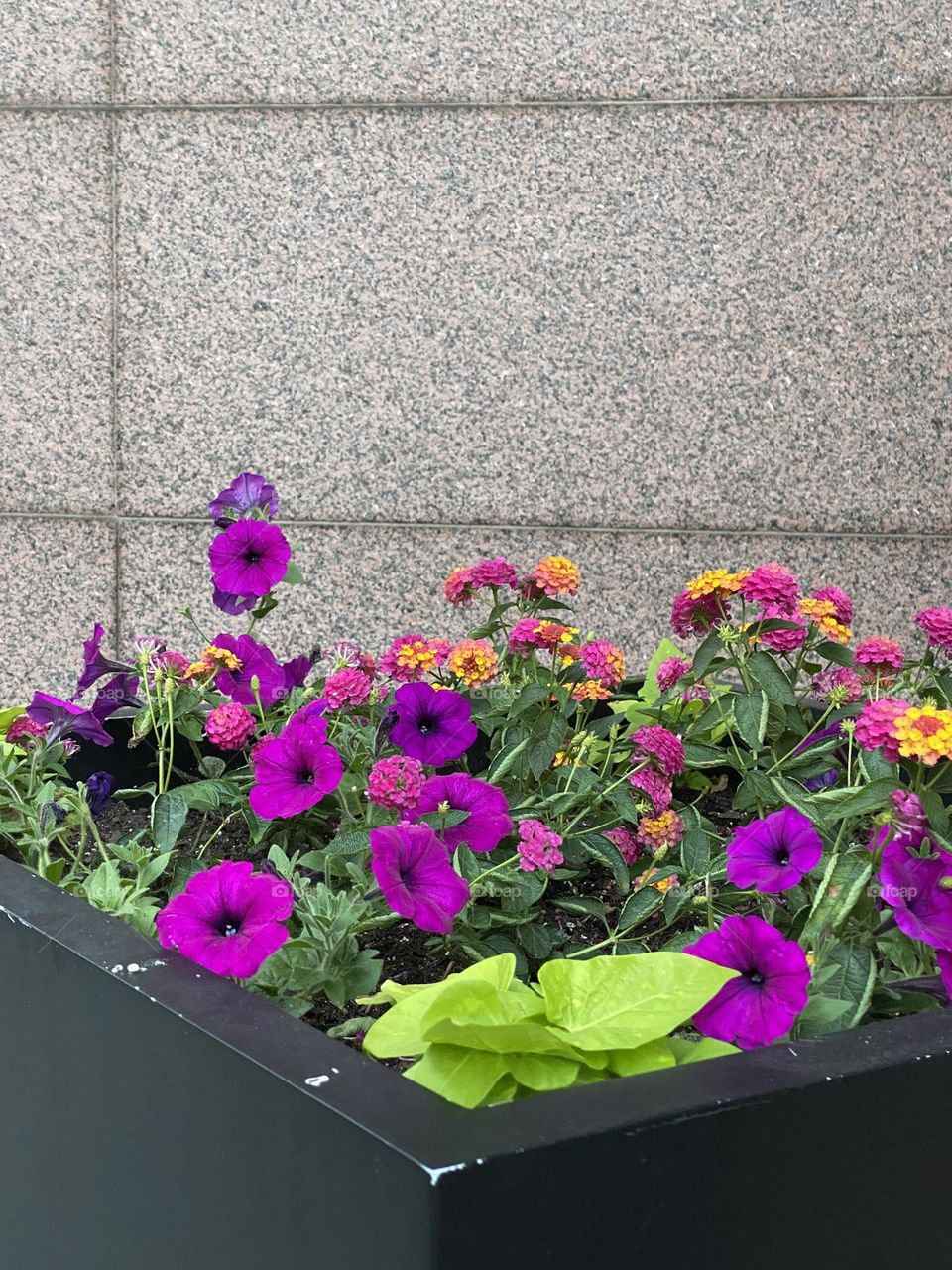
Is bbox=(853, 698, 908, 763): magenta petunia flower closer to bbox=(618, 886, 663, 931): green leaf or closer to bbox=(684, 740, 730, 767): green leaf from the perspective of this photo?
bbox=(618, 886, 663, 931): green leaf

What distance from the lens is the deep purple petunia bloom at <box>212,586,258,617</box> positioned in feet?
5.14

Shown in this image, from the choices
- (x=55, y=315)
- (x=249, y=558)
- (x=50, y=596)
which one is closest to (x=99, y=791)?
(x=249, y=558)

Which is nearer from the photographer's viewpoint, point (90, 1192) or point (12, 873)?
point (90, 1192)

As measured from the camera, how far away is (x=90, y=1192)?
90 cm

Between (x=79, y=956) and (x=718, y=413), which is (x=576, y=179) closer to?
(x=718, y=413)

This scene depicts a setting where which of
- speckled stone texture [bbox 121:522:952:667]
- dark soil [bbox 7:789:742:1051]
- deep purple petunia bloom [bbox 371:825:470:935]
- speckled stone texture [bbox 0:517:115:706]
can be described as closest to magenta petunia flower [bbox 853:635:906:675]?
dark soil [bbox 7:789:742:1051]

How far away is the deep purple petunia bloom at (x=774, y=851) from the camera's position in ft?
3.28

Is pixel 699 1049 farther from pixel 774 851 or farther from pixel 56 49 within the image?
pixel 56 49

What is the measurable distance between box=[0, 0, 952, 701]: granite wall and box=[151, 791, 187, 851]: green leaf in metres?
1.45

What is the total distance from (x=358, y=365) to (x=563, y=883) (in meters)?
1.59

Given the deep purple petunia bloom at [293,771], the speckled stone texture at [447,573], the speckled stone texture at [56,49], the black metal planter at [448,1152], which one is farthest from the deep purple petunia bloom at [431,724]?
the speckled stone texture at [56,49]

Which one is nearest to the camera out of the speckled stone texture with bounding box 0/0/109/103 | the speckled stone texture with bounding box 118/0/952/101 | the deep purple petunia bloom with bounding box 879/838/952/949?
the deep purple petunia bloom with bounding box 879/838/952/949

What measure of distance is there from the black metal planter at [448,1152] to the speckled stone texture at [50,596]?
2.03 metres

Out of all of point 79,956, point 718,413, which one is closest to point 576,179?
point 718,413
